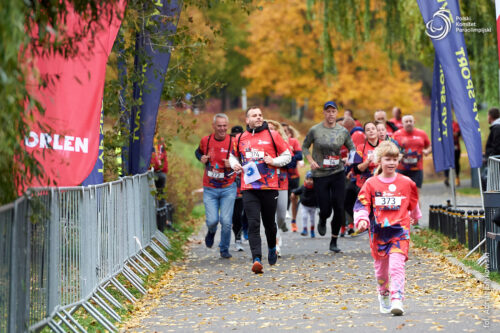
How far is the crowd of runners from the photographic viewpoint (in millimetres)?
9086

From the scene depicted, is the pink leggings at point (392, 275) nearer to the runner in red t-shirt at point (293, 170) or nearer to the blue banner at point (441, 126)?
the blue banner at point (441, 126)

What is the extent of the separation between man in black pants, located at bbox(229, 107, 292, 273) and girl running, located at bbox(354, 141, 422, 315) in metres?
3.62

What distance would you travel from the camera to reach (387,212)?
29.9 feet

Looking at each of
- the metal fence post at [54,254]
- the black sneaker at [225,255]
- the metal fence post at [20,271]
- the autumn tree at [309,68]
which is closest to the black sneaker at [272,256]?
the black sneaker at [225,255]

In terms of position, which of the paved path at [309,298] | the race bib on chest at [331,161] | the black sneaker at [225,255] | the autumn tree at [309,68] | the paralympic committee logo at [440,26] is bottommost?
the paved path at [309,298]

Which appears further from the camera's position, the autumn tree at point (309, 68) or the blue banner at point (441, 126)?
the autumn tree at point (309, 68)

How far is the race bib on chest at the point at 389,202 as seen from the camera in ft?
29.8

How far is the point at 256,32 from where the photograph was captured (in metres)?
44.4

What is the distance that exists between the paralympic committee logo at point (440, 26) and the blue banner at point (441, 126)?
2714 millimetres

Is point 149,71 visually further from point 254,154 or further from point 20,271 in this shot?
point 20,271

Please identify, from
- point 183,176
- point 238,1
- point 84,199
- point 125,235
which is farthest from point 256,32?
point 84,199

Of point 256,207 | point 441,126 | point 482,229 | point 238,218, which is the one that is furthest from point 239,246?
point 482,229

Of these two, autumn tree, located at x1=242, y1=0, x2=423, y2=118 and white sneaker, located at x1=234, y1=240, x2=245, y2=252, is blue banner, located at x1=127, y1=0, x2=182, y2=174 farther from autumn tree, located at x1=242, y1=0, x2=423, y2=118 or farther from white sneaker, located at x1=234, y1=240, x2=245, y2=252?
autumn tree, located at x1=242, y1=0, x2=423, y2=118

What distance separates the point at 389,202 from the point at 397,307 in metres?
1.04
